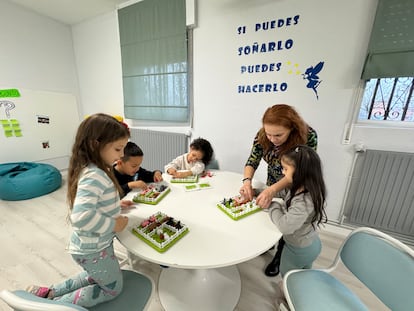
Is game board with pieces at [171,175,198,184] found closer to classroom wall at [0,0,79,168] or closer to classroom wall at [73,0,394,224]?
classroom wall at [73,0,394,224]

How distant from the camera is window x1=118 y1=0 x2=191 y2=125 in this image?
230 centimetres

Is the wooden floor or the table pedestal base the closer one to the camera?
the table pedestal base

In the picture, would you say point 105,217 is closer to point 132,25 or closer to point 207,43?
point 207,43

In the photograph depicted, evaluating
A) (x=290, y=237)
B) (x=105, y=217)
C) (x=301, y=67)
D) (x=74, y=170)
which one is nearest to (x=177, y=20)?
(x=301, y=67)

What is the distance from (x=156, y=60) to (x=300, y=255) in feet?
8.51

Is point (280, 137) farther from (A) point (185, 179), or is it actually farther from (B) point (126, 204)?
(B) point (126, 204)

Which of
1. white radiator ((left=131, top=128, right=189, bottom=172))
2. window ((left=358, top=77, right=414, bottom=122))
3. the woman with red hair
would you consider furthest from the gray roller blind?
white radiator ((left=131, top=128, right=189, bottom=172))

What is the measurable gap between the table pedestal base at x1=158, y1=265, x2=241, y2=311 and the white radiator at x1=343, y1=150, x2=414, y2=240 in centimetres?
136

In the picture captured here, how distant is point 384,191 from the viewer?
66.6 inches

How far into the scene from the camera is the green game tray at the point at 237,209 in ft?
3.23

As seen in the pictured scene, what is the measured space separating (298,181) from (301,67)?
1.34 m

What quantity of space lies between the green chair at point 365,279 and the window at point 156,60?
2062 mm

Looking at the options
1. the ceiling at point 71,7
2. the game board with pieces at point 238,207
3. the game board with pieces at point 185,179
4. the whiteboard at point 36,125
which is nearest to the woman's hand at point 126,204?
the game board with pieces at point 185,179

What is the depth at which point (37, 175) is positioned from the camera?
8.50 ft
